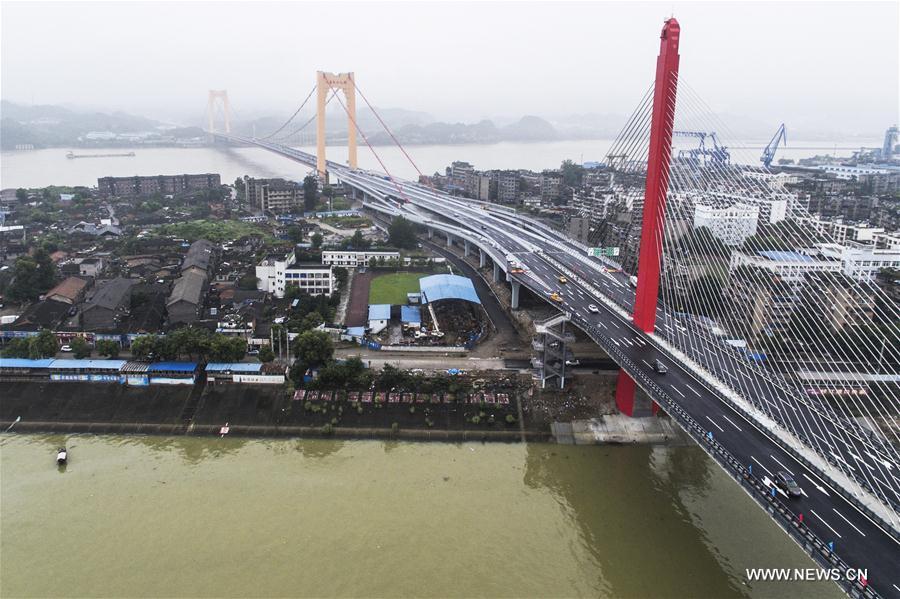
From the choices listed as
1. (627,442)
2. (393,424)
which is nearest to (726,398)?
(627,442)

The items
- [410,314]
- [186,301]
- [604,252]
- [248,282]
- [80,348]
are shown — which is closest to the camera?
[80,348]

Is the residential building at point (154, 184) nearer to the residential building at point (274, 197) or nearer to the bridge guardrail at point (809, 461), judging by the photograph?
the residential building at point (274, 197)

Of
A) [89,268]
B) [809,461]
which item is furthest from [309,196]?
[809,461]

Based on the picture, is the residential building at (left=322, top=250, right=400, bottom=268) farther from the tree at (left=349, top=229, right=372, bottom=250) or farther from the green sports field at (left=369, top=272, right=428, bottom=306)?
the green sports field at (left=369, top=272, right=428, bottom=306)

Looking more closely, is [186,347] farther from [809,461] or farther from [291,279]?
[809,461]

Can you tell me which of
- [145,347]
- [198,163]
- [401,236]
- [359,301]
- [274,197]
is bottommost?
[145,347]

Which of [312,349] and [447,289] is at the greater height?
[447,289]

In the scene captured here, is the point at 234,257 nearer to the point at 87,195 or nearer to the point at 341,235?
the point at 341,235
